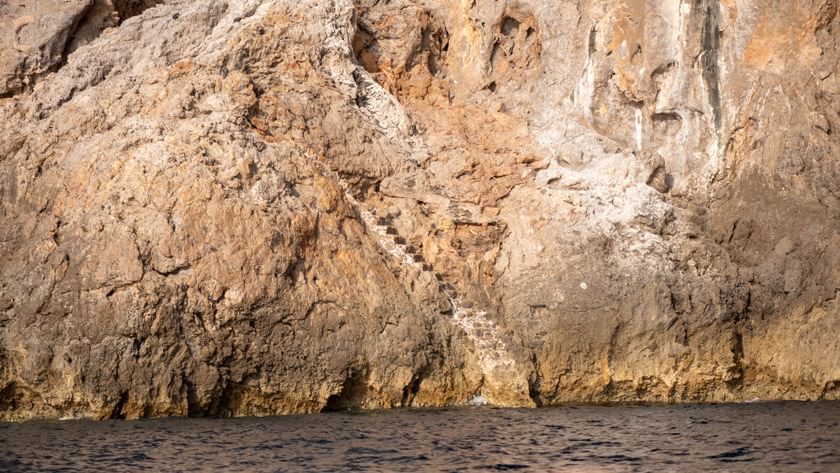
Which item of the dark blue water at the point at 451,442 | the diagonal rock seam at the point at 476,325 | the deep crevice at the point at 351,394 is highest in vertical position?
the diagonal rock seam at the point at 476,325

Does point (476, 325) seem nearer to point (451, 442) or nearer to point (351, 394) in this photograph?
point (351, 394)

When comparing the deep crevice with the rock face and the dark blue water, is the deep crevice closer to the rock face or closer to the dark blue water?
the rock face

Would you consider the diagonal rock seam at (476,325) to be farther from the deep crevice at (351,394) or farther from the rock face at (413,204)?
the deep crevice at (351,394)

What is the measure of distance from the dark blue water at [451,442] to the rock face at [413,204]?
0.95 meters

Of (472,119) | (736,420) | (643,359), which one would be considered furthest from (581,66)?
(736,420)

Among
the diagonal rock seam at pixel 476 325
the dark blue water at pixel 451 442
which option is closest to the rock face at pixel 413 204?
the diagonal rock seam at pixel 476 325

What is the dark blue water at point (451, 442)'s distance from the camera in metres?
10.8

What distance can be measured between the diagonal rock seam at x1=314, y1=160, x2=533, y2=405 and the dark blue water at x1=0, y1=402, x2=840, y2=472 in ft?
2.22

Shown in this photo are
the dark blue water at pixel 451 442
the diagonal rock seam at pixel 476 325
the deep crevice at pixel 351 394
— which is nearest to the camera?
the dark blue water at pixel 451 442

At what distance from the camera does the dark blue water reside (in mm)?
10750

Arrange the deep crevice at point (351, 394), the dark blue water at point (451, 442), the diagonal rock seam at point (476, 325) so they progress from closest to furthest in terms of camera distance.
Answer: the dark blue water at point (451, 442), the deep crevice at point (351, 394), the diagonal rock seam at point (476, 325)

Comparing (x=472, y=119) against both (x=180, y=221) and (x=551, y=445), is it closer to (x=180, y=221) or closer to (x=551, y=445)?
(x=180, y=221)

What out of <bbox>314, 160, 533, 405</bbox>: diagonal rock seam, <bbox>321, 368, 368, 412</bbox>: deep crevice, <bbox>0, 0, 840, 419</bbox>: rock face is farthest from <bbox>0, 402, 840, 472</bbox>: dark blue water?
<bbox>0, 0, 840, 419</bbox>: rock face

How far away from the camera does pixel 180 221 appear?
14469 millimetres
